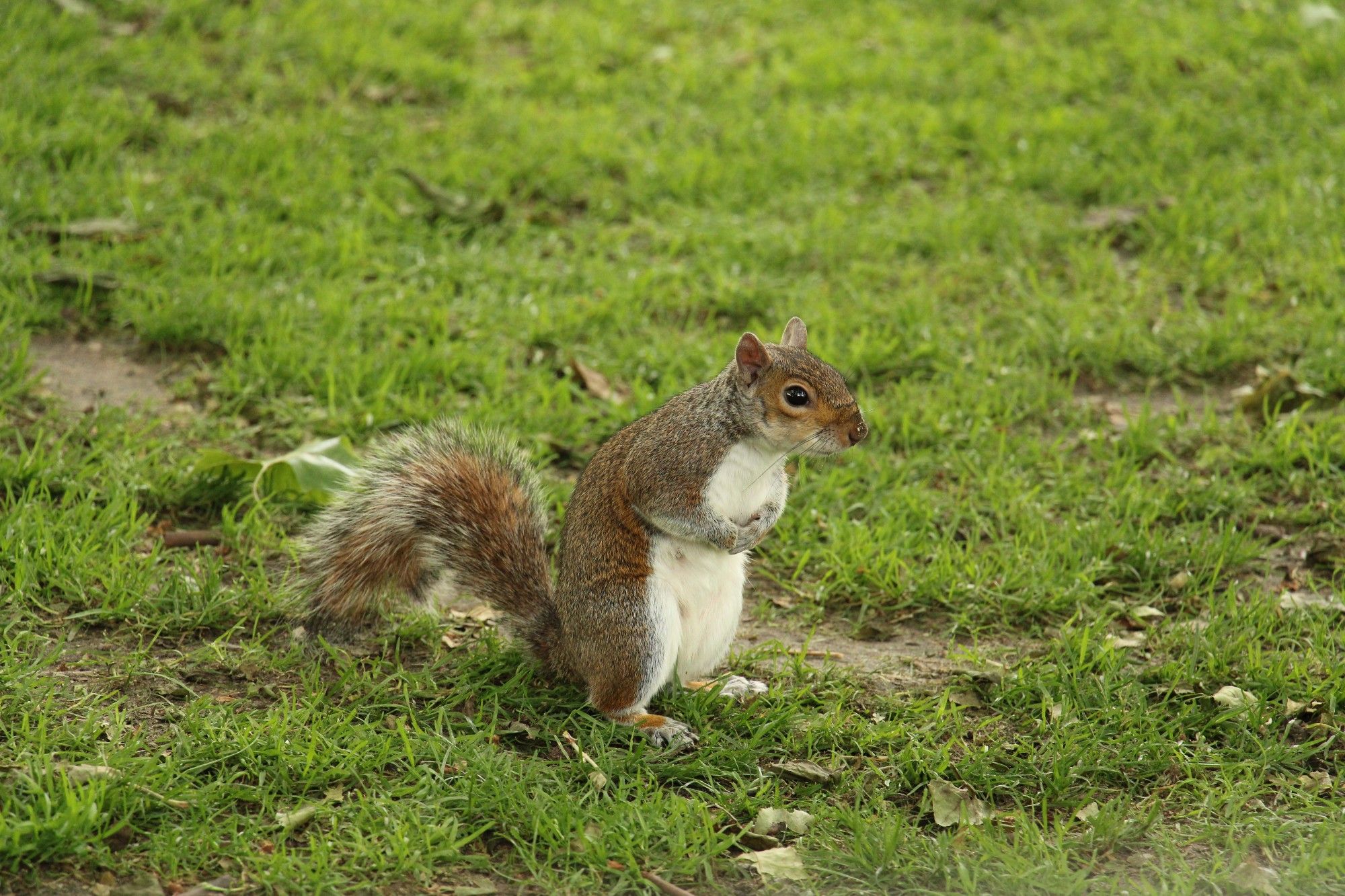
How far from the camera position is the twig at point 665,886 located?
2.12m

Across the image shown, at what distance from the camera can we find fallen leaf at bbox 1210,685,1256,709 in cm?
261

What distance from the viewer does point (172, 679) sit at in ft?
8.45

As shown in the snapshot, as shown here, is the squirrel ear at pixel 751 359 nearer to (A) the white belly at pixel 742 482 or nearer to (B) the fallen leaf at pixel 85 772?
(A) the white belly at pixel 742 482

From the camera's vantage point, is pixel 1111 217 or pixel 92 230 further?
pixel 1111 217

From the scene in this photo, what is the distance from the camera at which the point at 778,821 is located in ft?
7.61

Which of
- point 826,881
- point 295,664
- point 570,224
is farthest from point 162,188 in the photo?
point 826,881

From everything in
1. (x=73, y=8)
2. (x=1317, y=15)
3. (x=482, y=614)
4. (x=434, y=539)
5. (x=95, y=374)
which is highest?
(x=1317, y=15)

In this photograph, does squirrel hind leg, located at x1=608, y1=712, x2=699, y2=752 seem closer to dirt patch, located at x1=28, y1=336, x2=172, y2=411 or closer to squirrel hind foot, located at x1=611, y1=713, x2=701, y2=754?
squirrel hind foot, located at x1=611, y1=713, x2=701, y2=754

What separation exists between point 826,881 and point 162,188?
10.4 feet

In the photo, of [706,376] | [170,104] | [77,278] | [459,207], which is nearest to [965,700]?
[706,376]

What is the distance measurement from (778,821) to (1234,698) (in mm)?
931

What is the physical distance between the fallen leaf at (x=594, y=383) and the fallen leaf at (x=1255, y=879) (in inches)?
78.2

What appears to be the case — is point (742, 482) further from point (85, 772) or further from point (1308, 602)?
point (1308, 602)

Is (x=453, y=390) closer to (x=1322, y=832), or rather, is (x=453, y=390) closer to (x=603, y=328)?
(x=603, y=328)
